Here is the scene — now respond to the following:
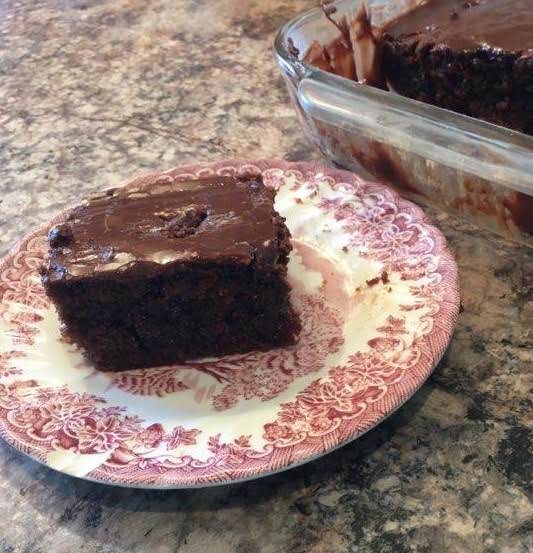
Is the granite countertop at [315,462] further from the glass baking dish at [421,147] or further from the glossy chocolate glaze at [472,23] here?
the glossy chocolate glaze at [472,23]

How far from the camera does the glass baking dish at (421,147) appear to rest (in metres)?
1.12

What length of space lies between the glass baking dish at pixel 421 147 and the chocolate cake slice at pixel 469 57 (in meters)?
0.28

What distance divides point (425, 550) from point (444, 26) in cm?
110

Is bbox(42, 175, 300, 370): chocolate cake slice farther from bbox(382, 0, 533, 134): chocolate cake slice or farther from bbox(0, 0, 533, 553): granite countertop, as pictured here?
bbox(382, 0, 533, 134): chocolate cake slice

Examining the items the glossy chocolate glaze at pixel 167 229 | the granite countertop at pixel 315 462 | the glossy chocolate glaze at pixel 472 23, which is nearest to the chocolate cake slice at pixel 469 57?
the glossy chocolate glaze at pixel 472 23

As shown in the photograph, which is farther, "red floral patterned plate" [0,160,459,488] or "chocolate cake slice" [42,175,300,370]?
"chocolate cake slice" [42,175,300,370]

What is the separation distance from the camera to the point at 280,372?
108 centimetres

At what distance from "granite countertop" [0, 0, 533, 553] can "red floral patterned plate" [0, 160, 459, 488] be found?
0.21ft

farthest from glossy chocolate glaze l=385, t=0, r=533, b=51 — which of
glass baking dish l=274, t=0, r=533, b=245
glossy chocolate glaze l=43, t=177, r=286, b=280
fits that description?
glossy chocolate glaze l=43, t=177, r=286, b=280

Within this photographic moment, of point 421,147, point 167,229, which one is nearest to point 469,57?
point 421,147

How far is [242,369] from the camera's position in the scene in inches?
43.6

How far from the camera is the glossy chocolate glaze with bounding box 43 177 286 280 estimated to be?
1.07 meters

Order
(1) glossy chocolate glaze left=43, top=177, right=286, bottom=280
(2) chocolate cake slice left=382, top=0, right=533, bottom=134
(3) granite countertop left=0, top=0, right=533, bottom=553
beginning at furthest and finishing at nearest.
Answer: (2) chocolate cake slice left=382, top=0, right=533, bottom=134, (1) glossy chocolate glaze left=43, top=177, right=286, bottom=280, (3) granite countertop left=0, top=0, right=533, bottom=553

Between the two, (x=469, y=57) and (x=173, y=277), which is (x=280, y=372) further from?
(x=469, y=57)
